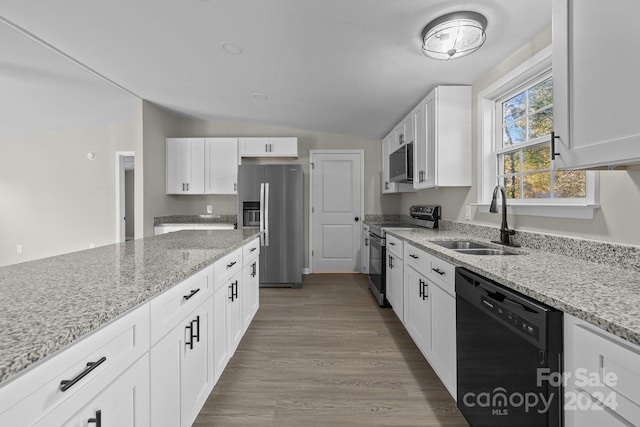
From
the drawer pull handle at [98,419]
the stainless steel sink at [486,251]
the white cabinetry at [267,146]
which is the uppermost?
the white cabinetry at [267,146]

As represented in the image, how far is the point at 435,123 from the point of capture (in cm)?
266

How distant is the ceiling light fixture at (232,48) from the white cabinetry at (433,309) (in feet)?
7.27

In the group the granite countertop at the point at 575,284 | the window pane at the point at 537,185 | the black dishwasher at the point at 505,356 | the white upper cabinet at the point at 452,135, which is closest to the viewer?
the granite countertop at the point at 575,284

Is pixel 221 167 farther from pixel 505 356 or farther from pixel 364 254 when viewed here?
pixel 505 356

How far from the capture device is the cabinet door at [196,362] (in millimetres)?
1279

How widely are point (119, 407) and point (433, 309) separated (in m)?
1.68

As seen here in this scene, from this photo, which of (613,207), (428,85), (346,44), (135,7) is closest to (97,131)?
(135,7)

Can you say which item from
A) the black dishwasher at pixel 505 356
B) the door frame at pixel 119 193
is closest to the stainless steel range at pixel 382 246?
the black dishwasher at pixel 505 356

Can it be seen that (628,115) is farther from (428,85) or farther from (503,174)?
(428,85)

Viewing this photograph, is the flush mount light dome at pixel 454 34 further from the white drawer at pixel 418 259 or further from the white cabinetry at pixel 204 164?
the white cabinetry at pixel 204 164

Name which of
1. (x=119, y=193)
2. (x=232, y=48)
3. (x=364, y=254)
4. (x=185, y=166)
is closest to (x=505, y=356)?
(x=232, y=48)

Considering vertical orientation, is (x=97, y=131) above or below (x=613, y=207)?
above

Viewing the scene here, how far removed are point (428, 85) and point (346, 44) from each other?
3.09 ft

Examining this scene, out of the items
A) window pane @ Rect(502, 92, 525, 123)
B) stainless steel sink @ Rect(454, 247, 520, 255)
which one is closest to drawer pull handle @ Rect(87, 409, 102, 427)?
stainless steel sink @ Rect(454, 247, 520, 255)
